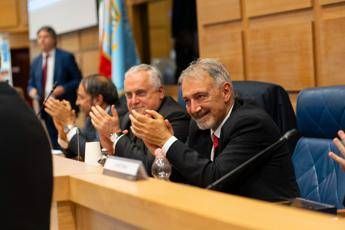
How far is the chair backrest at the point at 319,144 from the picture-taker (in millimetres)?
2818

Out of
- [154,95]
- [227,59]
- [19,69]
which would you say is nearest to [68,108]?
[154,95]

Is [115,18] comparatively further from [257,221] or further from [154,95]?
[257,221]

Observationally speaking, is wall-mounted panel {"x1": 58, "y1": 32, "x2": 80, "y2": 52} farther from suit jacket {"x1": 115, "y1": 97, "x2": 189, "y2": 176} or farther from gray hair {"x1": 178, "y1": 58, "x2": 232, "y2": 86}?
gray hair {"x1": 178, "y1": 58, "x2": 232, "y2": 86}

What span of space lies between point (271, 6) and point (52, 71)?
9.61ft

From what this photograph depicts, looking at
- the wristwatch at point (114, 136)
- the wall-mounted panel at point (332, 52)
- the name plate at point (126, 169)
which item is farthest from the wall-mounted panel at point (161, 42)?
the name plate at point (126, 169)

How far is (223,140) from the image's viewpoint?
2.62 meters

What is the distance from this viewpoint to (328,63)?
375cm

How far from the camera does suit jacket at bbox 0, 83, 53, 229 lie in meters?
1.54

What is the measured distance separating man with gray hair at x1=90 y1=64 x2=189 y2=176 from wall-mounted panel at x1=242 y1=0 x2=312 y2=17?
1.00m

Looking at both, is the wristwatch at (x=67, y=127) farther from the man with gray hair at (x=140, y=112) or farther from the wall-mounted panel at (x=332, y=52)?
the wall-mounted panel at (x=332, y=52)

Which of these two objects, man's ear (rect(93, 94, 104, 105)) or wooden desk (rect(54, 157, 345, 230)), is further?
man's ear (rect(93, 94, 104, 105))

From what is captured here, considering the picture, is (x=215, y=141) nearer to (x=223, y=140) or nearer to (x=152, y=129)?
(x=223, y=140)

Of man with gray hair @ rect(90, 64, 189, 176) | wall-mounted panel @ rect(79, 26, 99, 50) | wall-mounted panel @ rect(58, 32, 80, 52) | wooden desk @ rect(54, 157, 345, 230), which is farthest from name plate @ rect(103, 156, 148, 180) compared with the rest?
wall-mounted panel @ rect(58, 32, 80, 52)

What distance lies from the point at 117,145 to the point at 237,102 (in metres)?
0.62
